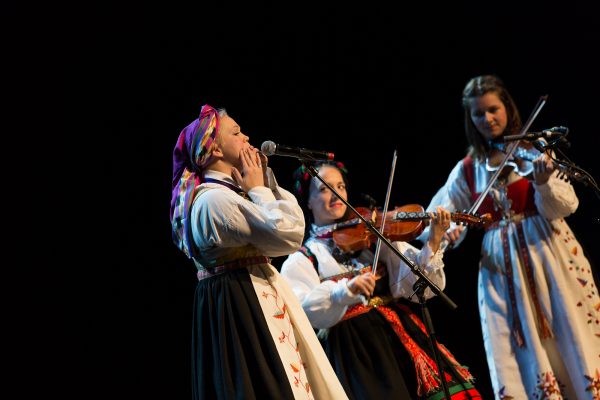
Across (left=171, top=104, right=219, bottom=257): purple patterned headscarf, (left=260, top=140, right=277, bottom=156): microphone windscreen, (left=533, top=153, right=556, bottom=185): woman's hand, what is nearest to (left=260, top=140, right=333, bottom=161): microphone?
(left=260, top=140, right=277, bottom=156): microphone windscreen

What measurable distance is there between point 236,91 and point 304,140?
511 millimetres

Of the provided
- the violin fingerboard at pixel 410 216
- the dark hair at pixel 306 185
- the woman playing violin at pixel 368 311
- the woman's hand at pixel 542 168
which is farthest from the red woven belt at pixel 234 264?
the woman's hand at pixel 542 168

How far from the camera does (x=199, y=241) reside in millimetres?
2098

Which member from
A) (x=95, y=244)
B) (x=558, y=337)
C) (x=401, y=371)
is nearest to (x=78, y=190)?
(x=95, y=244)

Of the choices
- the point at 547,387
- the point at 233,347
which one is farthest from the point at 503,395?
the point at 233,347

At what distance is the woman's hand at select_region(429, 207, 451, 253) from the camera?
2.73m

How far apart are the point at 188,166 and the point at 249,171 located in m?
0.26

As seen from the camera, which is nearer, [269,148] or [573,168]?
[269,148]

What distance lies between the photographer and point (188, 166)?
91.7 inches

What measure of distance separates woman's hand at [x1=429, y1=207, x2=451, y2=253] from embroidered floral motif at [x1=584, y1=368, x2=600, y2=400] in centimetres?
93

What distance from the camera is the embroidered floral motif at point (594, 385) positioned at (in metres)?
2.85

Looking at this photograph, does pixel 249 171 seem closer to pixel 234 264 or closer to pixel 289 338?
pixel 234 264

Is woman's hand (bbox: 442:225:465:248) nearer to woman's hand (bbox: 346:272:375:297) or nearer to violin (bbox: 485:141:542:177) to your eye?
violin (bbox: 485:141:542:177)

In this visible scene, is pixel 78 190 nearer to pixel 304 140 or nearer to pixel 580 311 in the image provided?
pixel 304 140
